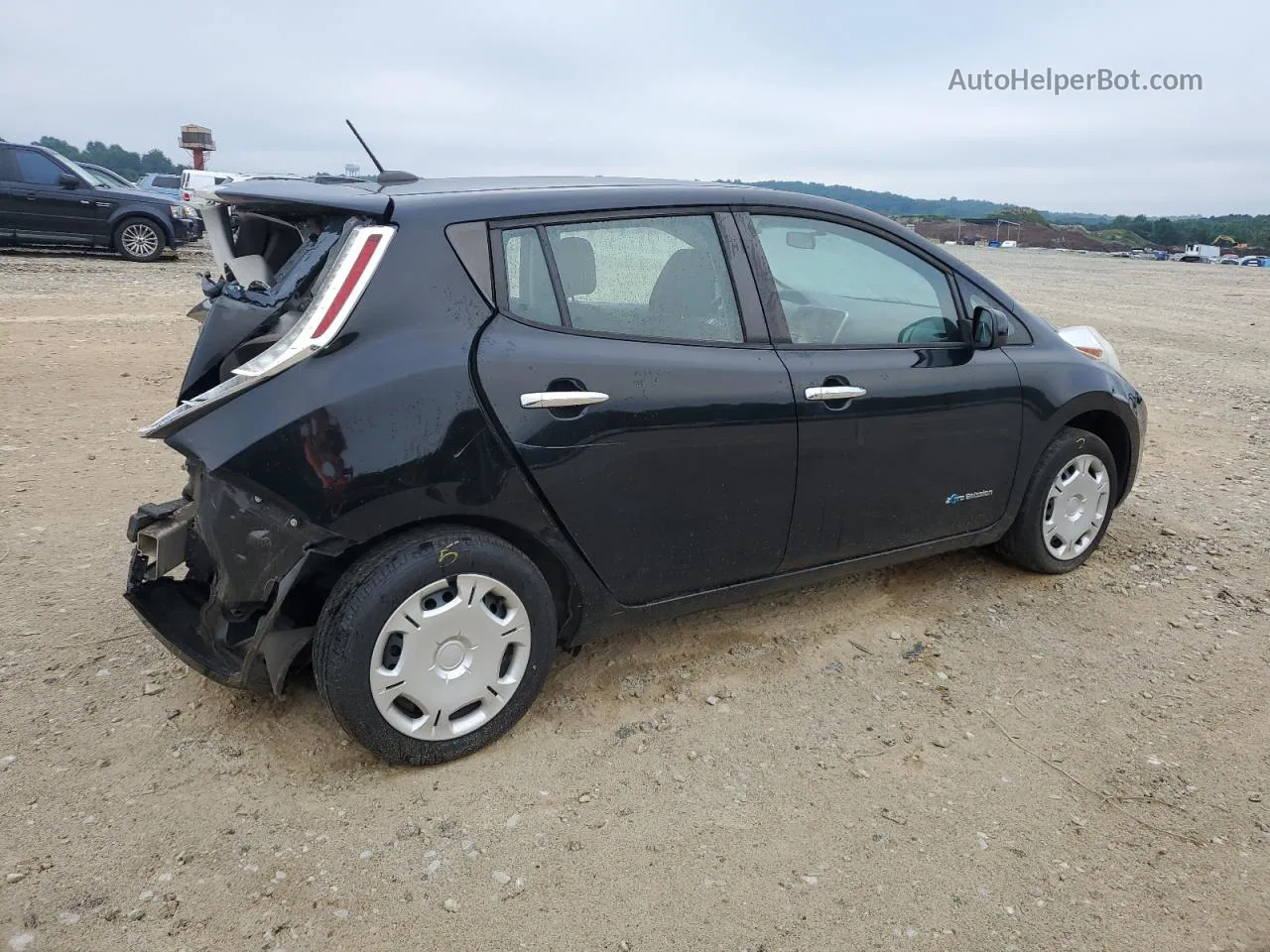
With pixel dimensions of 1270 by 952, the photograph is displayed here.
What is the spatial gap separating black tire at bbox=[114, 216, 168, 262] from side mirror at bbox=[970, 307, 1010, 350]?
15481mm

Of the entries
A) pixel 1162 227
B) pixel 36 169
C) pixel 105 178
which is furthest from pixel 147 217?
pixel 1162 227

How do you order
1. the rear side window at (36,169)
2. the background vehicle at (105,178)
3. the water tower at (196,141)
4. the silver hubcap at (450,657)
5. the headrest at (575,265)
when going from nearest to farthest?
the silver hubcap at (450,657) < the headrest at (575,265) < the rear side window at (36,169) < the background vehicle at (105,178) < the water tower at (196,141)

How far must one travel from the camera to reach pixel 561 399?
2.77m

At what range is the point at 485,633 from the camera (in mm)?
2789

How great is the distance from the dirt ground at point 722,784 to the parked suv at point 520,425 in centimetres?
30

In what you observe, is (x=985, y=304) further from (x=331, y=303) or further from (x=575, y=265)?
(x=331, y=303)

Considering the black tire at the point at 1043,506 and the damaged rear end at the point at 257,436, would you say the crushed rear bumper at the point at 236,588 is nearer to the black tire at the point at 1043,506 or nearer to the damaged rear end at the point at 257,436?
the damaged rear end at the point at 257,436

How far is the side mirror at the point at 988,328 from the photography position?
3.63 m

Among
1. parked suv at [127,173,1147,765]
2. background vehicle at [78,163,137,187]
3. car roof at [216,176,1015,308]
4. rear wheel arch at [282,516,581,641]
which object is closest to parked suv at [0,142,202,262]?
background vehicle at [78,163,137,187]

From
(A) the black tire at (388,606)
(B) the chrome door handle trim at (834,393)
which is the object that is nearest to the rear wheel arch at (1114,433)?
(B) the chrome door handle trim at (834,393)

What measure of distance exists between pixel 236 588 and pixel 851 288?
2.36 meters

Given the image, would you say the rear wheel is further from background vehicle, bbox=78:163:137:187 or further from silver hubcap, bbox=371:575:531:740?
silver hubcap, bbox=371:575:531:740

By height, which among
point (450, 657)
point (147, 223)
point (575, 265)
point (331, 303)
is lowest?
point (450, 657)

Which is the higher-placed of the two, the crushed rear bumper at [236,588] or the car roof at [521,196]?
the car roof at [521,196]
